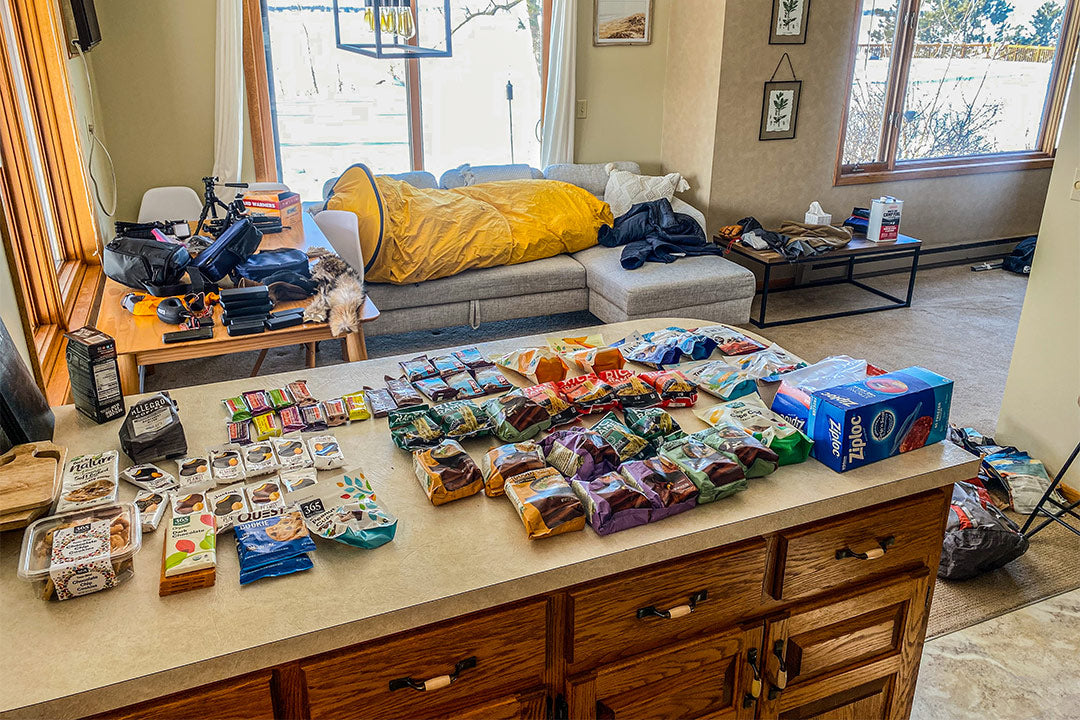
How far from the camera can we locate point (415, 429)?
142 centimetres

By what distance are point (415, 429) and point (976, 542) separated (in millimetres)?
1939

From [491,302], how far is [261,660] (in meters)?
3.33

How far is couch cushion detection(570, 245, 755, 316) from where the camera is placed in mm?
4023

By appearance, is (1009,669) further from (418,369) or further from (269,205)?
(269,205)

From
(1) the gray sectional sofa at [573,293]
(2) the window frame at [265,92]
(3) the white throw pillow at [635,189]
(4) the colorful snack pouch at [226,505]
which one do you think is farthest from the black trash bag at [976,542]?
(2) the window frame at [265,92]

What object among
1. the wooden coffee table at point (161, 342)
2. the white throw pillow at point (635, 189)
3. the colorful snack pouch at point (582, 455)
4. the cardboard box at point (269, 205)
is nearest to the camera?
the colorful snack pouch at point (582, 455)

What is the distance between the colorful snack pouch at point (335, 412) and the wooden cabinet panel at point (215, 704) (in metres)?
0.56

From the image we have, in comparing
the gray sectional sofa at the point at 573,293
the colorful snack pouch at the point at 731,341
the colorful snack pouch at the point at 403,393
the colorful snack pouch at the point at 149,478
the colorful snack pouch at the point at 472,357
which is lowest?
the gray sectional sofa at the point at 573,293

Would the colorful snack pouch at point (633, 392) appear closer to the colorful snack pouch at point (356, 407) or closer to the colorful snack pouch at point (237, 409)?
the colorful snack pouch at point (356, 407)

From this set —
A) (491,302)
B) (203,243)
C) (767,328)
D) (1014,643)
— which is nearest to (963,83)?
(767,328)

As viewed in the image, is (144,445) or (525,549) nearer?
(525,549)

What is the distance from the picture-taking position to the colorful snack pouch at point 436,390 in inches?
62.3

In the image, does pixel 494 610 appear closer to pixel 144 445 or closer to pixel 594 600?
pixel 594 600

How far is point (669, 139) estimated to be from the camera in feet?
17.5
